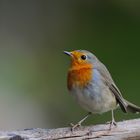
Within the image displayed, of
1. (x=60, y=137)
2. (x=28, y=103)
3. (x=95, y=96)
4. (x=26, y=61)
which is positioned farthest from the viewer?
(x=26, y=61)

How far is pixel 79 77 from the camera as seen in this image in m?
5.58

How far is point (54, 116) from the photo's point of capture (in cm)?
941

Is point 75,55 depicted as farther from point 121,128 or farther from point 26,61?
point 26,61

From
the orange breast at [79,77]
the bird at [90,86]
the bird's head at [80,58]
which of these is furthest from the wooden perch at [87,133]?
the bird's head at [80,58]

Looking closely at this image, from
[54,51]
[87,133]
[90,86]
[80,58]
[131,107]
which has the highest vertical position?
[54,51]

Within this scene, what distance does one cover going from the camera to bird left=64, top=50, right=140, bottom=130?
18.3 feet

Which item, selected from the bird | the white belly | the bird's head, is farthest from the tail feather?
the bird's head

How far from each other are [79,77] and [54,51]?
465cm

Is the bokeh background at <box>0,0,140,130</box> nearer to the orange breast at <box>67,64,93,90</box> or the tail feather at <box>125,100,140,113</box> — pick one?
the tail feather at <box>125,100,140,113</box>

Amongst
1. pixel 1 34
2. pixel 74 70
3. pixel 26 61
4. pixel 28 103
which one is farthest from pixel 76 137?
pixel 1 34

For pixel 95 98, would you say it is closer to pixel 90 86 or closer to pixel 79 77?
pixel 90 86

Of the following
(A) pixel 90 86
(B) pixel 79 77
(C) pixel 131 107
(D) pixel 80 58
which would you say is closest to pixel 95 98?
(A) pixel 90 86

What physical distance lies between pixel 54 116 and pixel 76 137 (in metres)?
4.15

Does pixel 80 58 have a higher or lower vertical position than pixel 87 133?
higher
